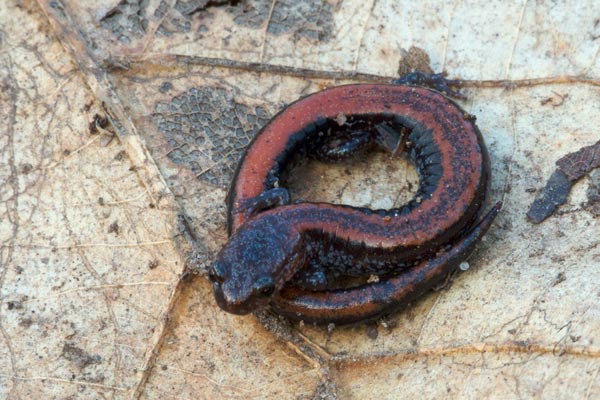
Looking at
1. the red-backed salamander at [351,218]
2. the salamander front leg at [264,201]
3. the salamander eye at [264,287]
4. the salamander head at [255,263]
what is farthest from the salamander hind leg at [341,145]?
the salamander eye at [264,287]

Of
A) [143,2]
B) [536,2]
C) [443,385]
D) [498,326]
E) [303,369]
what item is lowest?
[303,369]

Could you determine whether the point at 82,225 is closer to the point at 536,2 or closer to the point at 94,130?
the point at 94,130

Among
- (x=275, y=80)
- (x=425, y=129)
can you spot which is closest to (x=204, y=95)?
(x=275, y=80)

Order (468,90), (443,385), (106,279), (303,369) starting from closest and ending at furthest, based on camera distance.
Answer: (443,385), (303,369), (106,279), (468,90)

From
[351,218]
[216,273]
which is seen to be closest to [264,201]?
Answer: [351,218]

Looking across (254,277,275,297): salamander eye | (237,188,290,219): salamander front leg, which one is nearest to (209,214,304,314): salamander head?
(254,277,275,297): salamander eye

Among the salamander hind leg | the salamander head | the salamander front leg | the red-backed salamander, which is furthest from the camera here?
the salamander hind leg

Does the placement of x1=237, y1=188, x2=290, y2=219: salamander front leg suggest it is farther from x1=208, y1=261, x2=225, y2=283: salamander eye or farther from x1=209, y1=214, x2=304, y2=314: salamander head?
x1=208, y1=261, x2=225, y2=283: salamander eye

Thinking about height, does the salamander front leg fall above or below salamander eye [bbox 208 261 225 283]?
below

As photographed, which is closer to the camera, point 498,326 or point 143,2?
point 498,326
